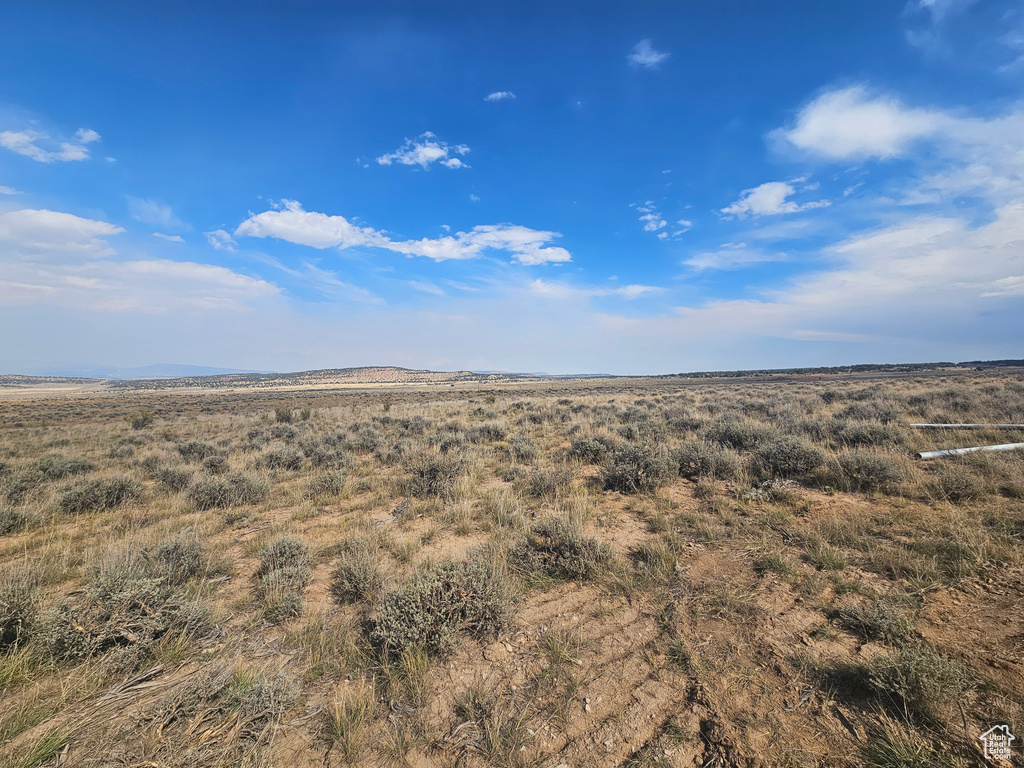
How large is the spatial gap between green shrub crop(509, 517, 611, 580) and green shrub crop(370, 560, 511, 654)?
79 centimetres

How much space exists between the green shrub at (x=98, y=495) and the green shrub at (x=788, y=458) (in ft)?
42.0

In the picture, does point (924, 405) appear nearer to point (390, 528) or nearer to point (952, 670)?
point (952, 670)

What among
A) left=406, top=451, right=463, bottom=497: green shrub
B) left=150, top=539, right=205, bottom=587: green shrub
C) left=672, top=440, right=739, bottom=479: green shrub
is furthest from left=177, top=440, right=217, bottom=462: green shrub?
left=672, top=440, right=739, bottom=479: green shrub

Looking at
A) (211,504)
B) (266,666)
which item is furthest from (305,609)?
(211,504)

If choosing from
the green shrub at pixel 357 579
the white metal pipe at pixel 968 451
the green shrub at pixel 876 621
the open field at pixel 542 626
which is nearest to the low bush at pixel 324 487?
the open field at pixel 542 626

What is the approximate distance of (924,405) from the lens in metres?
12.9

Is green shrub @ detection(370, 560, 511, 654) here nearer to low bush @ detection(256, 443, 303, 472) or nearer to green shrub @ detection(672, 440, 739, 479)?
green shrub @ detection(672, 440, 739, 479)

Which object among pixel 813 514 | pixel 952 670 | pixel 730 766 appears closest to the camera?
pixel 730 766

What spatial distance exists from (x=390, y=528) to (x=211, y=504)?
168 inches

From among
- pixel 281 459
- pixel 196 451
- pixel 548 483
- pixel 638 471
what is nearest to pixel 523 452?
pixel 548 483

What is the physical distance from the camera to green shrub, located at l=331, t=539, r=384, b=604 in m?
4.09

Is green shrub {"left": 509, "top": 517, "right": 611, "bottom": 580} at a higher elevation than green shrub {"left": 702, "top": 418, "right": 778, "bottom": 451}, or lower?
lower

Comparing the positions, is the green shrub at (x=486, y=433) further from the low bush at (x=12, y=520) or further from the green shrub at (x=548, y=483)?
the low bush at (x=12, y=520)

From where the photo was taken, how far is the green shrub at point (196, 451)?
35.2 feet
